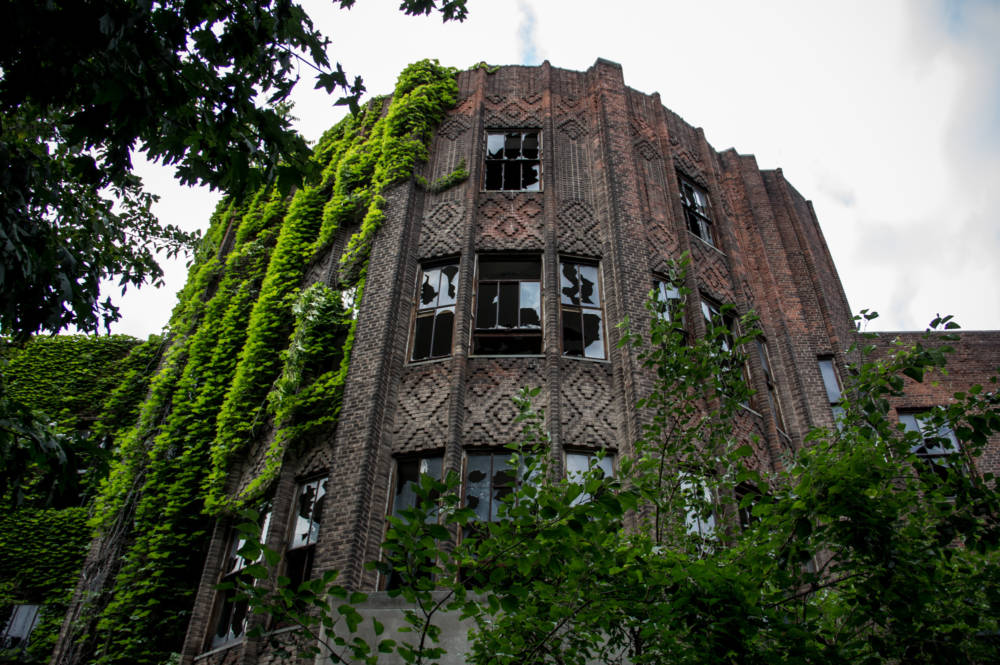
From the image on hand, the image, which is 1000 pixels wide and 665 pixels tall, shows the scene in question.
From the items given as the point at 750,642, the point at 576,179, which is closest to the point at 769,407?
the point at 576,179

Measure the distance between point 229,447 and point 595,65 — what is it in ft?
35.4

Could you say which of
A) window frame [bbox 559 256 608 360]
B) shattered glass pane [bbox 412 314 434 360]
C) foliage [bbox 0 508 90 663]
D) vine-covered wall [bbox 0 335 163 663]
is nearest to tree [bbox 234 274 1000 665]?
window frame [bbox 559 256 608 360]

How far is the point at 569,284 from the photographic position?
13.3 metres

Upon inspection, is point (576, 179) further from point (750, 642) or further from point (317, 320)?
point (750, 642)

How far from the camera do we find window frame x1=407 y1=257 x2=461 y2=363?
12431 mm

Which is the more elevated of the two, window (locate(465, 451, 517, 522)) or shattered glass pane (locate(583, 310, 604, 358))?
shattered glass pane (locate(583, 310, 604, 358))

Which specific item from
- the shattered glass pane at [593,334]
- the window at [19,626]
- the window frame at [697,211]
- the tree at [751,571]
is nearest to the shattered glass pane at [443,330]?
the shattered glass pane at [593,334]

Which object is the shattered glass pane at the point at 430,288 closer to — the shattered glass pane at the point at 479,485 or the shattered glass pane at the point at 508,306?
the shattered glass pane at the point at 508,306

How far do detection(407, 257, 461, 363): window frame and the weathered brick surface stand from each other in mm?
128

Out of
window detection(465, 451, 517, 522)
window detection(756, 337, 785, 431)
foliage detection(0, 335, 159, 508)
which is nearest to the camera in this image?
window detection(465, 451, 517, 522)

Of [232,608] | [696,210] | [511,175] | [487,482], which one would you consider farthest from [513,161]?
[232,608]

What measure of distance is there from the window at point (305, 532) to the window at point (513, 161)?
262 inches

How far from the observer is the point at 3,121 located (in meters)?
8.37

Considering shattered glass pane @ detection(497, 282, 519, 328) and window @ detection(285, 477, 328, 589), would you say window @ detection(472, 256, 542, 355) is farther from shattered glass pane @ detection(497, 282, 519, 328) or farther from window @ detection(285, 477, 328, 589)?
window @ detection(285, 477, 328, 589)
